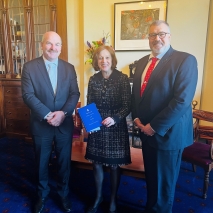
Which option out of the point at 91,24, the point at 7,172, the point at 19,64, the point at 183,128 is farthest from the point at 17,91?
the point at 183,128

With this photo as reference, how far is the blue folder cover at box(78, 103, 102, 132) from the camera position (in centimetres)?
160

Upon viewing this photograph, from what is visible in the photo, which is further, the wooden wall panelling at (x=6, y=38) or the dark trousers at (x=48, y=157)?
the wooden wall panelling at (x=6, y=38)

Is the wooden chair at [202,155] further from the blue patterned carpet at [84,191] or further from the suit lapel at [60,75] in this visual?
the suit lapel at [60,75]

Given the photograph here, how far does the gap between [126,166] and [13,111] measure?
2535 millimetres

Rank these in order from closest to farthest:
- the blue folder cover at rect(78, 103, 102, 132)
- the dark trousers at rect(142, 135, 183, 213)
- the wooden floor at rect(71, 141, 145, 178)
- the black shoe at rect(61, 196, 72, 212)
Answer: the dark trousers at rect(142, 135, 183, 213), the blue folder cover at rect(78, 103, 102, 132), the black shoe at rect(61, 196, 72, 212), the wooden floor at rect(71, 141, 145, 178)

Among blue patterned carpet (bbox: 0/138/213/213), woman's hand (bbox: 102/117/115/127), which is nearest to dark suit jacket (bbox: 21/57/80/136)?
woman's hand (bbox: 102/117/115/127)

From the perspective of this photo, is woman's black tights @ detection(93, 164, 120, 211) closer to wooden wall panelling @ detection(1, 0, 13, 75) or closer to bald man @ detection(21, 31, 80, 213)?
bald man @ detection(21, 31, 80, 213)

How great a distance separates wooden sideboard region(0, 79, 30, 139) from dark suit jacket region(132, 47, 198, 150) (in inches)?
106

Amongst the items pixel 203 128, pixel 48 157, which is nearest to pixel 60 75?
pixel 48 157

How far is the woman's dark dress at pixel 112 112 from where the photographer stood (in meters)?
1.64

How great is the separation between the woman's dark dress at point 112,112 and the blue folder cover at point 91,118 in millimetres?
76

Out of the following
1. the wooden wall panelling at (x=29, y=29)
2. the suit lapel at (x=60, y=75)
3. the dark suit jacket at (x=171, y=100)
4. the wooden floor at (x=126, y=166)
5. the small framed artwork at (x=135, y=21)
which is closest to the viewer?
the dark suit jacket at (x=171, y=100)

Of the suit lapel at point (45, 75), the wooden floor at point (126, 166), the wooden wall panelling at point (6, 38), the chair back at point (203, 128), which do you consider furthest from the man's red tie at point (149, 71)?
the wooden wall panelling at point (6, 38)

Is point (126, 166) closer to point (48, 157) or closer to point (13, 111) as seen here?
point (48, 157)
